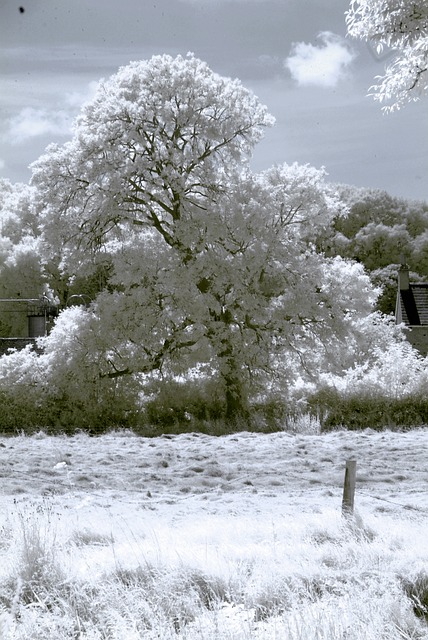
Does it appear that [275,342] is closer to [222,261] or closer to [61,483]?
[222,261]

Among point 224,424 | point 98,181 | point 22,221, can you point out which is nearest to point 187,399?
point 224,424

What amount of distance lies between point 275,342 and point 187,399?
181cm

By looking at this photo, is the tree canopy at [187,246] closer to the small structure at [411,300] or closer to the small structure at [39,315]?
the small structure at [39,315]

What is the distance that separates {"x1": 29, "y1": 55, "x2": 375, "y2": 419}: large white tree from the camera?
1407 centimetres

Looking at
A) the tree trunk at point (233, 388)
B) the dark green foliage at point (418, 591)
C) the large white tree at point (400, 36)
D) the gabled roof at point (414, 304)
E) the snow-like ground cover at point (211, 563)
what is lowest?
Answer: the dark green foliage at point (418, 591)

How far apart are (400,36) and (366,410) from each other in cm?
794

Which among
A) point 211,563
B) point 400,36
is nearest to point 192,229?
point 400,36

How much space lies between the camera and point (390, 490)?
7840 millimetres

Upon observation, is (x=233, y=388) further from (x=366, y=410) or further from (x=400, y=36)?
(x=400, y=36)

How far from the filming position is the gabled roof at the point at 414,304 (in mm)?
26062

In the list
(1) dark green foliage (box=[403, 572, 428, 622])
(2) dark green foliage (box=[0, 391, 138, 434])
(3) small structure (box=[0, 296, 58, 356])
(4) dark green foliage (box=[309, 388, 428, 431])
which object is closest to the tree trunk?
(4) dark green foliage (box=[309, 388, 428, 431])

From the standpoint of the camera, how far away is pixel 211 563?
4.07 meters

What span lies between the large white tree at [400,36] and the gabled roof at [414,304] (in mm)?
18797

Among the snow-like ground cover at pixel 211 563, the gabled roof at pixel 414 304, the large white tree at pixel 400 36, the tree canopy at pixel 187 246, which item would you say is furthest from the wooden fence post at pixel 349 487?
the gabled roof at pixel 414 304
